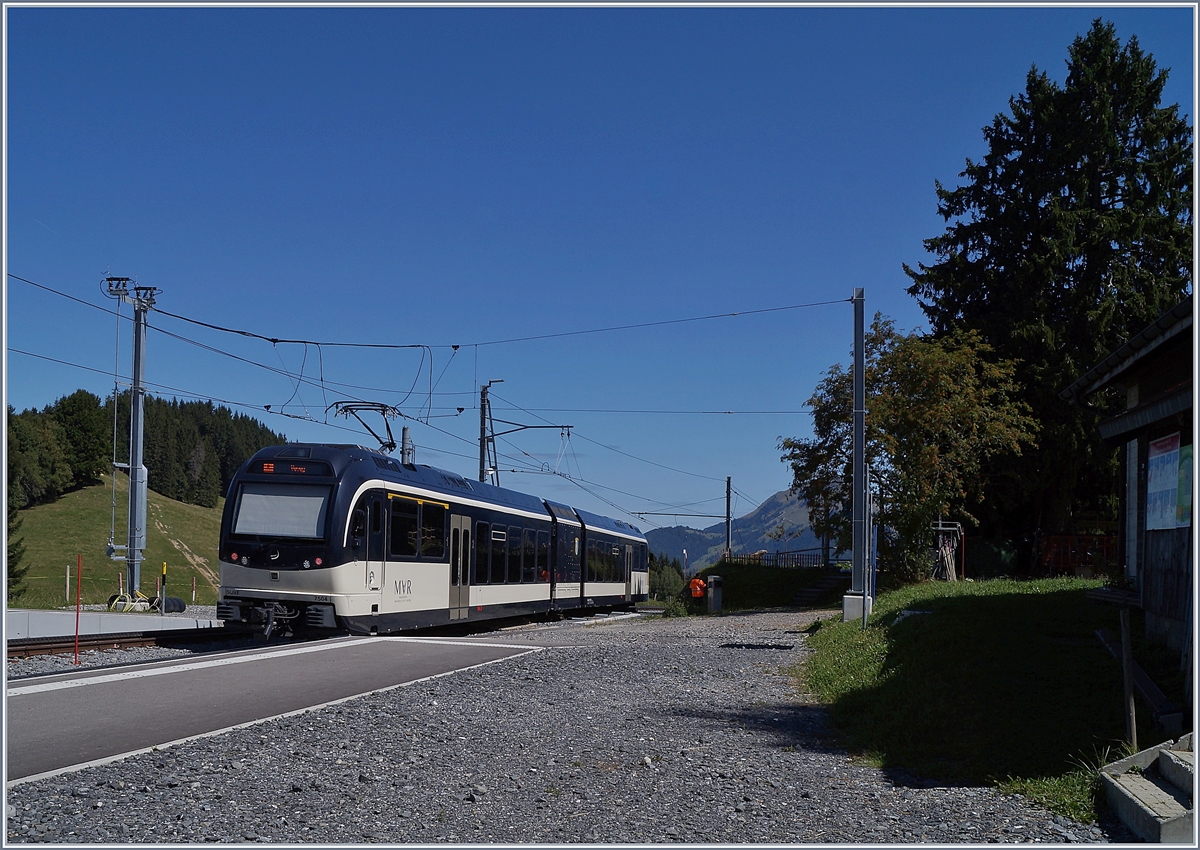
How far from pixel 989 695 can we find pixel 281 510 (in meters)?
11.3

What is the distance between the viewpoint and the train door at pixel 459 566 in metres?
20.9

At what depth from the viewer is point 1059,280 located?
36.1 metres

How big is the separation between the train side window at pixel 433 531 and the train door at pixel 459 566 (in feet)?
1.48

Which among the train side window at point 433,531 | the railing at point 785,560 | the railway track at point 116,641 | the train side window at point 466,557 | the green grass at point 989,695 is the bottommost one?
the railing at point 785,560

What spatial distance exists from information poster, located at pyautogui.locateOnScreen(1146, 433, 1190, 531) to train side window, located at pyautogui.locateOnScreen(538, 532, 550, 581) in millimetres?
16192

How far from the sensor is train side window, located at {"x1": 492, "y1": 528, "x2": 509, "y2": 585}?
23312mm

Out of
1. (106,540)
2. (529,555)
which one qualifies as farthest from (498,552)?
(106,540)

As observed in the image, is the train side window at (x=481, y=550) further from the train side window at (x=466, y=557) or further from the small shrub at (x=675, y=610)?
the small shrub at (x=675, y=610)

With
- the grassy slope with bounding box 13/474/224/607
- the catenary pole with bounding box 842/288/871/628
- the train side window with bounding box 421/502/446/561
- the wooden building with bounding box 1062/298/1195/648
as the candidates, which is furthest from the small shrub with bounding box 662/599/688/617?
the grassy slope with bounding box 13/474/224/607

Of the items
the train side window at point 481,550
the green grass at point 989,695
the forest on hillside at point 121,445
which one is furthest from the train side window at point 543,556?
the forest on hillside at point 121,445

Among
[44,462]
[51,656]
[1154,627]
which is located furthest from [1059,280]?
[44,462]

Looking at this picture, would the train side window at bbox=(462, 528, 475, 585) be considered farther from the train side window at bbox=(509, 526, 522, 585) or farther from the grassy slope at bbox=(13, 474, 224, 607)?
the grassy slope at bbox=(13, 474, 224, 607)

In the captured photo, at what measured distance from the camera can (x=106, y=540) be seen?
8494 cm

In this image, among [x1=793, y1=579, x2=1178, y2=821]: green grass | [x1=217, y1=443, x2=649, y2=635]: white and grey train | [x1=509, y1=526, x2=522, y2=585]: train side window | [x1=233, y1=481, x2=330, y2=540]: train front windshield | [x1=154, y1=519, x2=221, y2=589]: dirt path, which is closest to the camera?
[x1=793, y1=579, x2=1178, y2=821]: green grass
